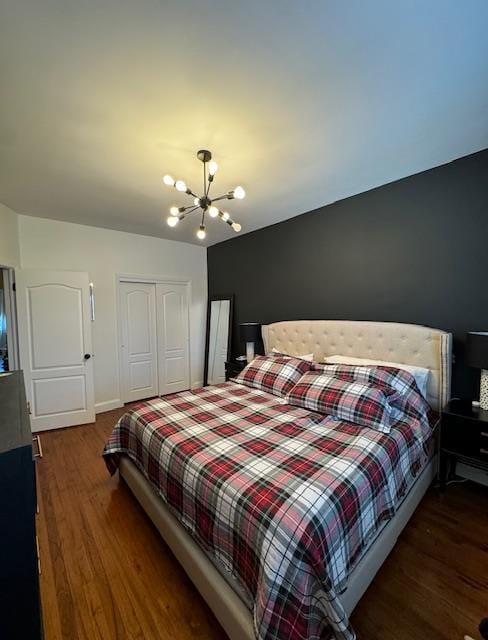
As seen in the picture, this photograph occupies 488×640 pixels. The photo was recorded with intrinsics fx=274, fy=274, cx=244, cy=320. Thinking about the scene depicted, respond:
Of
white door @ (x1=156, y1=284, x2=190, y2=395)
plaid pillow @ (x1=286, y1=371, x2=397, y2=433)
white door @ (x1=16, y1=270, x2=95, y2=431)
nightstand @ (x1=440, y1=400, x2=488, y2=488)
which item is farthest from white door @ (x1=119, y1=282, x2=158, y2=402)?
nightstand @ (x1=440, y1=400, x2=488, y2=488)

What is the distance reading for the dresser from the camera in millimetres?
820

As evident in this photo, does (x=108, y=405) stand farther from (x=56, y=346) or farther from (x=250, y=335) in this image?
(x=250, y=335)

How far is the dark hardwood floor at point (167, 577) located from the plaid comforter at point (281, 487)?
327mm

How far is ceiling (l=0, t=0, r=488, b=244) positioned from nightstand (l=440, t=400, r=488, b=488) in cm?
203

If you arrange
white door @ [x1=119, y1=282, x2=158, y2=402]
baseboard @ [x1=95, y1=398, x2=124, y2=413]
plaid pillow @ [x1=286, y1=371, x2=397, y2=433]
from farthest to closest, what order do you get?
white door @ [x1=119, y1=282, x2=158, y2=402] → baseboard @ [x1=95, y1=398, x2=124, y2=413] → plaid pillow @ [x1=286, y1=371, x2=397, y2=433]

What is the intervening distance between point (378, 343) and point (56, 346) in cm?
377

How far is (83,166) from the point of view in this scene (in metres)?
2.27

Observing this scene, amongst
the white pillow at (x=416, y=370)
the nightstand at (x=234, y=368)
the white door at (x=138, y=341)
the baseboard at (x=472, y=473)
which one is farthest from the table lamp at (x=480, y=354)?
the white door at (x=138, y=341)

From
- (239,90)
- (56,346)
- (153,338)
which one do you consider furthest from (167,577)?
(153,338)

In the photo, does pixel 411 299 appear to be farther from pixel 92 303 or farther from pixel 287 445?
pixel 92 303

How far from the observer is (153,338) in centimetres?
455

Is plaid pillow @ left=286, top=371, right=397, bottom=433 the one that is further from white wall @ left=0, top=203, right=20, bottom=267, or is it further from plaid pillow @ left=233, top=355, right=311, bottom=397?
white wall @ left=0, top=203, right=20, bottom=267

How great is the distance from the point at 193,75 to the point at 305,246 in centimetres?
229

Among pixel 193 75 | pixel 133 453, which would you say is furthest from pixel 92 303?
pixel 193 75
